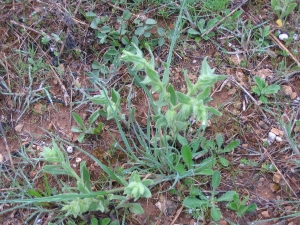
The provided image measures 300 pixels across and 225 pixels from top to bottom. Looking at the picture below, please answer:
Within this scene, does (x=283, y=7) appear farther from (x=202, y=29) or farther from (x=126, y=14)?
(x=126, y=14)

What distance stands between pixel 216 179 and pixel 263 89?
24.8 inches

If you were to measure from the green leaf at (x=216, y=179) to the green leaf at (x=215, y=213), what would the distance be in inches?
4.1

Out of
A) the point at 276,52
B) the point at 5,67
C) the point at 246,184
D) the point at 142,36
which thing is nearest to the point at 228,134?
the point at 246,184

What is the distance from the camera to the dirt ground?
211 cm

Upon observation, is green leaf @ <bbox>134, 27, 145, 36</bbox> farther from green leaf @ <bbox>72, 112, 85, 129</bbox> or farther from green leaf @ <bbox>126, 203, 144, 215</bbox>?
green leaf @ <bbox>126, 203, 144, 215</bbox>

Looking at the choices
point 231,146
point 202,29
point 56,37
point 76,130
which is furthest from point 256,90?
point 56,37

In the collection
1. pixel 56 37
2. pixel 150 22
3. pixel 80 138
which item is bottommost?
pixel 80 138

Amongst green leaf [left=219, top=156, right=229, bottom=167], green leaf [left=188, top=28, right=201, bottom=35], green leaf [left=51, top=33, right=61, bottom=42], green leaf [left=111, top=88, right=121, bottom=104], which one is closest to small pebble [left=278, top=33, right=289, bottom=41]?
green leaf [left=188, top=28, right=201, bottom=35]

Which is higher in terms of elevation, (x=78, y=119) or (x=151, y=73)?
(x=151, y=73)

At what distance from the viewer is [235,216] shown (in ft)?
6.77

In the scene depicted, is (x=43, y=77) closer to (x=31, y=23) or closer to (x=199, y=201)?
(x=31, y=23)

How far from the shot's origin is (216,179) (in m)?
2.04

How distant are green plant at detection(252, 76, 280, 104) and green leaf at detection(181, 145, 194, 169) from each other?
23.1 inches

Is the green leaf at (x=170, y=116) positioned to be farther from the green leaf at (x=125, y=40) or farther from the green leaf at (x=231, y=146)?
the green leaf at (x=125, y=40)
